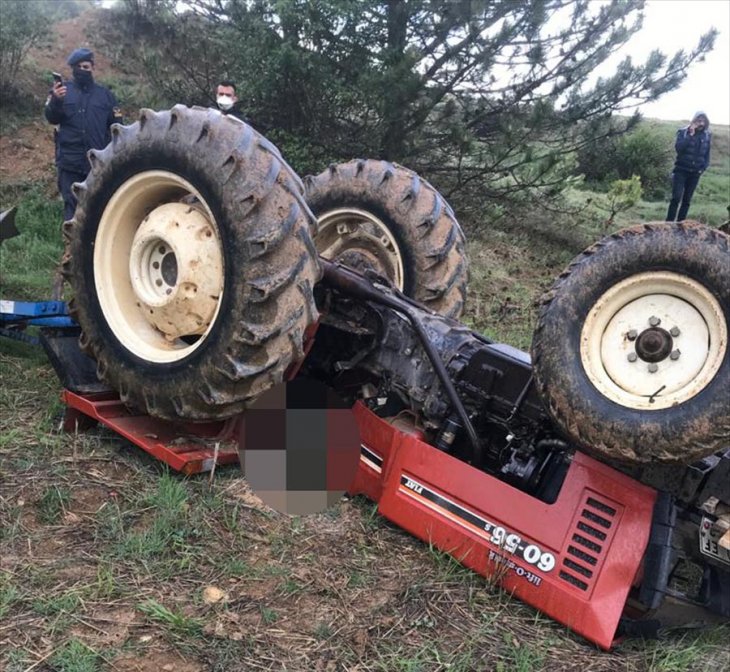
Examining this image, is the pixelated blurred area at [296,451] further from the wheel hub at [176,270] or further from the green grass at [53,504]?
the green grass at [53,504]

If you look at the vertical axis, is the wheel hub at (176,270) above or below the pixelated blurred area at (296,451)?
above

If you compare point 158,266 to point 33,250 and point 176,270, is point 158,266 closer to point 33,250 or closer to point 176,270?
point 176,270

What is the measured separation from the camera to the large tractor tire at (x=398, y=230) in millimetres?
4145

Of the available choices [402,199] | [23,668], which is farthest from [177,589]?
[402,199]

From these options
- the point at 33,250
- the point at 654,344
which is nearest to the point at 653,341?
the point at 654,344

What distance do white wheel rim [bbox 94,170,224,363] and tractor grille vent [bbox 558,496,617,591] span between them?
5.48ft

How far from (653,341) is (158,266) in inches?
87.4

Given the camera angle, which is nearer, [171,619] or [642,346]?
[171,619]

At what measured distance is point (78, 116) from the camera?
19.7 feet

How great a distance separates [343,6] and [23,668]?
7284mm

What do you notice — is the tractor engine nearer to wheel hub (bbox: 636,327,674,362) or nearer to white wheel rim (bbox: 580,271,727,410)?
white wheel rim (bbox: 580,271,727,410)

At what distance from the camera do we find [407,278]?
4188 millimetres

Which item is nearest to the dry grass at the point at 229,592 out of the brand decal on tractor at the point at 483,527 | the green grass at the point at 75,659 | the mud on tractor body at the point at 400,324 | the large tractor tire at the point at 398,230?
the green grass at the point at 75,659

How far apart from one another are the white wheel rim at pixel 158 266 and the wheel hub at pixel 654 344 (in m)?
1.66
